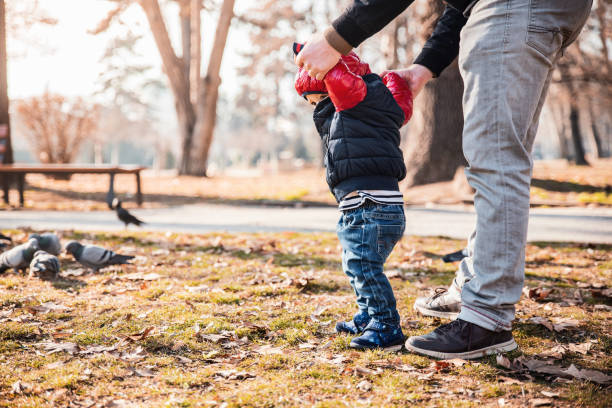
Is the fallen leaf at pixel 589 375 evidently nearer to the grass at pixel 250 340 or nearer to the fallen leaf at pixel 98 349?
the grass at pixel 250 340

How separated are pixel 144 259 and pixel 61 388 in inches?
102

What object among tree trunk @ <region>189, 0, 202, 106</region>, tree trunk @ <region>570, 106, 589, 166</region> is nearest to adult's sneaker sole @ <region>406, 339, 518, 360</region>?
tree trunk @ <region>189, 0, 202, 106</region>

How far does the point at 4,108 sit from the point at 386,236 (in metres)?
11.2

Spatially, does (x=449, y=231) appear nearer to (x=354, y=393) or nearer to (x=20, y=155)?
(x=354, y=393)

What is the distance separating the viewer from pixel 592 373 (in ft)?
6.64

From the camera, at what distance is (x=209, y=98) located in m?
15.6

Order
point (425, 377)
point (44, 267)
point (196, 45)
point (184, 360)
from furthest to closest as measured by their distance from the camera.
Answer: point (196, 45)
point (44, 267)
point (184, 360)
point (425, 377)

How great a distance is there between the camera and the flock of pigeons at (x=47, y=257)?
12.1ft

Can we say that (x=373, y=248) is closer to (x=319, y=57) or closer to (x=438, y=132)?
(x=319, y=57)

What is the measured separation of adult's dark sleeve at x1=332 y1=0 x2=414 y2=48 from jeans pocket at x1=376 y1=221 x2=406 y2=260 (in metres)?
0.82

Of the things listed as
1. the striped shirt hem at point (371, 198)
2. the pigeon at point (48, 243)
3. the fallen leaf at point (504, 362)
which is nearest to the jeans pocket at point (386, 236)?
the striped shirt hem at point (371, 198)

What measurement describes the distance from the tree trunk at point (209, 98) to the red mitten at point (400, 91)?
12.9m

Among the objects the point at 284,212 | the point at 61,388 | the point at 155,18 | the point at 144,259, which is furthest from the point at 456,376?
the point at 155,18

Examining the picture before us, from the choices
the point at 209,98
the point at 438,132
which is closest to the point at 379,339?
the point at 438,132
